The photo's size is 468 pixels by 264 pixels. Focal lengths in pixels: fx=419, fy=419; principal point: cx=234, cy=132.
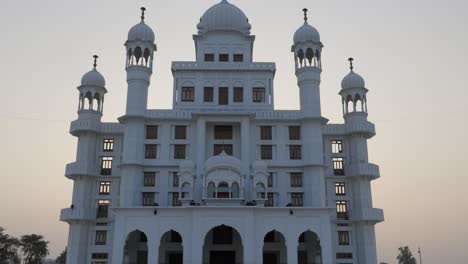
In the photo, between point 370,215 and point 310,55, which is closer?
point 370,215

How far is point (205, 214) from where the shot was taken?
3641cm

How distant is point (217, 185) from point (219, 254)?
7201 millimetres

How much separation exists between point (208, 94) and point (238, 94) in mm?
3298

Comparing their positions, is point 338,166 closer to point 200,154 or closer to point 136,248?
point 200,154

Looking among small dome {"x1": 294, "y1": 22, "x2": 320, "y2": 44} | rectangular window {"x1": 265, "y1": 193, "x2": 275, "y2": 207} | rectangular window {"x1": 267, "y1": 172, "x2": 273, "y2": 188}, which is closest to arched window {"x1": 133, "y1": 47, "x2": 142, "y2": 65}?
small dome {"x1": 294, "y1": 22, "x2": 320, "y2": 44}

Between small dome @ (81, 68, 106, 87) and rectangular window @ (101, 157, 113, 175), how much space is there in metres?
8.63

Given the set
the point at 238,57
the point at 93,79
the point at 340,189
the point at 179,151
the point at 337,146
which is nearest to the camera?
the point at 179,151

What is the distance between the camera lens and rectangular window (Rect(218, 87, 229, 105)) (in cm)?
4569

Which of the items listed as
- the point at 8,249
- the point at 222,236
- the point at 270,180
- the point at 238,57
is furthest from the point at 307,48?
the point at 8,249

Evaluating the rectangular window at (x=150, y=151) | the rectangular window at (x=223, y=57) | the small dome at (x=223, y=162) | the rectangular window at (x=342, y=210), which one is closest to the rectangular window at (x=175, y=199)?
the rectangular window at (x=150, y=151)

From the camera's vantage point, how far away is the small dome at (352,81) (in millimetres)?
48850

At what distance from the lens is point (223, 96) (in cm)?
4594

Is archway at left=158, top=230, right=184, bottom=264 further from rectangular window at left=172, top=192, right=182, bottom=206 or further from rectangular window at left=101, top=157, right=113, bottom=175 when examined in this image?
Answer: rectangular window at left=101, top=157, right=113, bottom=175

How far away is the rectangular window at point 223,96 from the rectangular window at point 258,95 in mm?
2965
